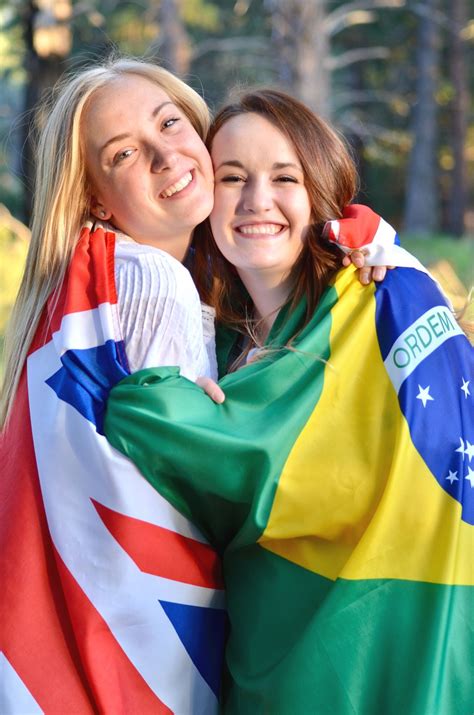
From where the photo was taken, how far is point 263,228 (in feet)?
10.5

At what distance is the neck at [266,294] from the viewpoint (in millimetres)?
3275

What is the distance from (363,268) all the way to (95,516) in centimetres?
108

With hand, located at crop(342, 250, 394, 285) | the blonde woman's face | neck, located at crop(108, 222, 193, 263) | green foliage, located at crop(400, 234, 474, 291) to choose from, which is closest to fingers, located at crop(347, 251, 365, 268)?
hand, located at crop(342, 250, 394, 285)

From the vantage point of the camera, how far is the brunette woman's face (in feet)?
10.5

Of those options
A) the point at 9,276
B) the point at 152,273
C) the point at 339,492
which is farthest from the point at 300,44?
the point at 339,492

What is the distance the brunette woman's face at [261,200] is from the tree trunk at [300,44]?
A: 8.71 m

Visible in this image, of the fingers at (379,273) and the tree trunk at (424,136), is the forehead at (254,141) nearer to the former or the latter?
the fingers at (379,273)

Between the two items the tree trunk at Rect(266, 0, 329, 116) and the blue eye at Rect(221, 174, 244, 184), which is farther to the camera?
the tree trunk at Rect(266, 0, 329, 116)

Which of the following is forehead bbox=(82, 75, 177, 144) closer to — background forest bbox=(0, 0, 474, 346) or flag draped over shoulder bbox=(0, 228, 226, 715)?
flag draped over shoulder bbox=(0, 228, 226, 715)

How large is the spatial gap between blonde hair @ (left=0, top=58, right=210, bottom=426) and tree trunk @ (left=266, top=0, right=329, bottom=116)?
868cm

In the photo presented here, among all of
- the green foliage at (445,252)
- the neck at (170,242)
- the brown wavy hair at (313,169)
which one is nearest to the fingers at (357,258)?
the brown wavy hair at (313,169)

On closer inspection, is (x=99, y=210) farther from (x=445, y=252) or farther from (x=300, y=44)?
(x=445, y=252)

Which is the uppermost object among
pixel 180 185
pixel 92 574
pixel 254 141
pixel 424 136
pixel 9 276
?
pixel 254 141

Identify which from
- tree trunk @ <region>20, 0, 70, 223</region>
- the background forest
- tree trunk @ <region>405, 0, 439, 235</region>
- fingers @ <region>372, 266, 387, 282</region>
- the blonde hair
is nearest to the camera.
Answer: fingers @ <region>372, 266, 387, 282</region>
